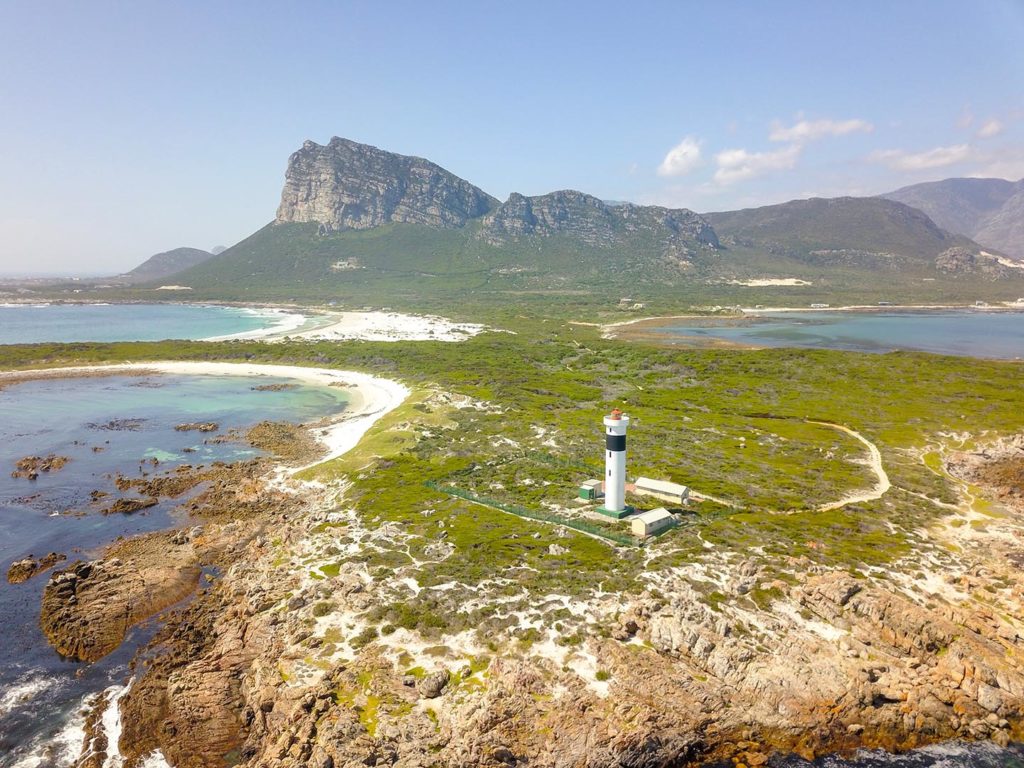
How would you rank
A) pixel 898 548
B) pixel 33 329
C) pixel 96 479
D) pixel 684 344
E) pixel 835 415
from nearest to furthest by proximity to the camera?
pixel 898 548 → pixel 96 479 → pixel 835 415 → pixel 684 344 → pixel 33 329

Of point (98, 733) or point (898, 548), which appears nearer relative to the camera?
point (98, 733)

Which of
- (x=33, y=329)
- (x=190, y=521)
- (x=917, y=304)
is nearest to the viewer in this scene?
(x=190, y=521)

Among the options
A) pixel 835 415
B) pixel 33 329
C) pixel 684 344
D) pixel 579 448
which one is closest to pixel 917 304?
pixel 684 344

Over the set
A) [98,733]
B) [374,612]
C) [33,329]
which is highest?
[33,329]

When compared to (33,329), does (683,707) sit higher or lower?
lower

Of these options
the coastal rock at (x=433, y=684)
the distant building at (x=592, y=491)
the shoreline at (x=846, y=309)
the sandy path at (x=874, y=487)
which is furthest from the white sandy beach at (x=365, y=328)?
the coastal rock at (x=433, y=684)

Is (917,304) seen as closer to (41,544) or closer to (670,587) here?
(670,587)

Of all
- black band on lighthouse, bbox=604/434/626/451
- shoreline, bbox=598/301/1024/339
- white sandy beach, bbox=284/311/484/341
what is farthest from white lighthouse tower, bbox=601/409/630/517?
shoreline, bbox=598/301/1024/339

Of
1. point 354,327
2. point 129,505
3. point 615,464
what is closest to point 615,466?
point 615,464
